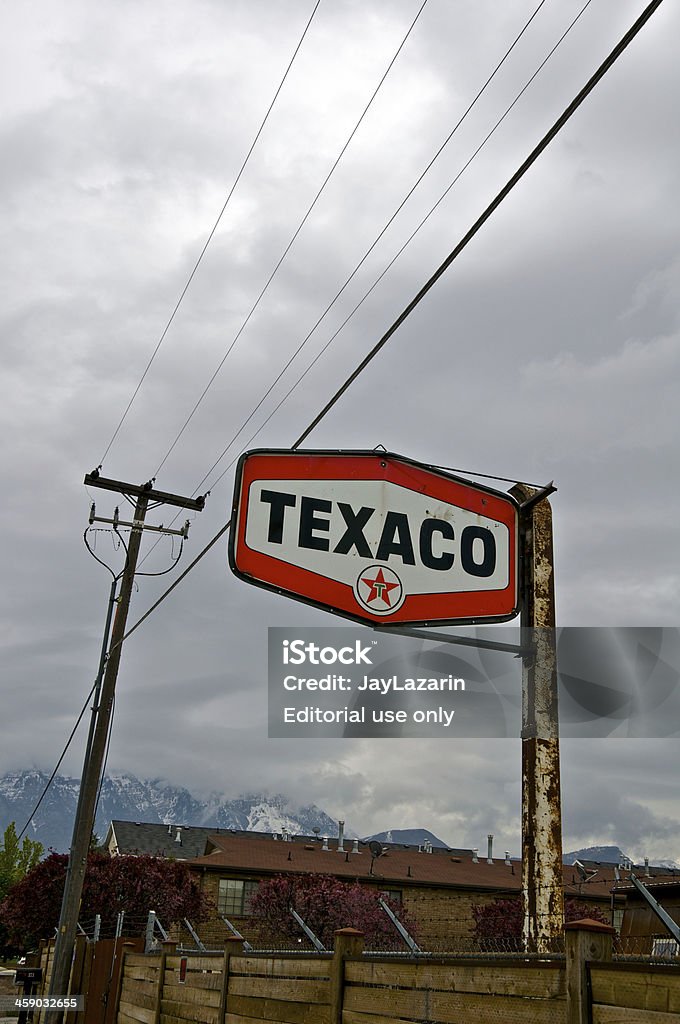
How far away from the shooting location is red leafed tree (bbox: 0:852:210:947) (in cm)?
2992

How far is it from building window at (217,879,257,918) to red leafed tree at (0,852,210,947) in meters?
7.86

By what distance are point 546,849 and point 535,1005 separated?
0.93 meters

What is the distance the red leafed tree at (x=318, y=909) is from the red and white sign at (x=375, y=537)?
88.5 feet

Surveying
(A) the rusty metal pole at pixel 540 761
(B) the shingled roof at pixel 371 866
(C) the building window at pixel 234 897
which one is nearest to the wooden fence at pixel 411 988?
(A) the rusty metal pole at pixel 540 761

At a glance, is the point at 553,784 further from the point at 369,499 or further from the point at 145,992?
the point at 145,992

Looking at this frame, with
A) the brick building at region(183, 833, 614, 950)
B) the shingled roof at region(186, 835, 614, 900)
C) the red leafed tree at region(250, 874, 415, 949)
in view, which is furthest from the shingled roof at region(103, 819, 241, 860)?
the red leafed tree at region(250, 874, 415, 949)

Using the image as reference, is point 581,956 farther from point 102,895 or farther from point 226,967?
point 102,895

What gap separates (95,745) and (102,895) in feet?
43.4

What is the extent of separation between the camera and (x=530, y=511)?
271 inches

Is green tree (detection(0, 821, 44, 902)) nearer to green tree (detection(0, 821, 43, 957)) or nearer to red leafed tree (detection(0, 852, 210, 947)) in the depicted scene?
green tree (detection(0, 821, 43, 957))

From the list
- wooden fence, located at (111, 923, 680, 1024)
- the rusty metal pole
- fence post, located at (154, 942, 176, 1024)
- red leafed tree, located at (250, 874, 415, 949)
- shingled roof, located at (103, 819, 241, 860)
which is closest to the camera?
wooden fence, located at (111, 923, 680, 1024)

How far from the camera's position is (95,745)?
19.6 m

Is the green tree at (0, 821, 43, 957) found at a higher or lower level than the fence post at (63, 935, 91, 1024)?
higher

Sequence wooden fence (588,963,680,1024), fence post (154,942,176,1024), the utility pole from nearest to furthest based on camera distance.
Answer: wooden fence (588,963,680,1024) → fence post (154,942,176,1024) → the utility pole
